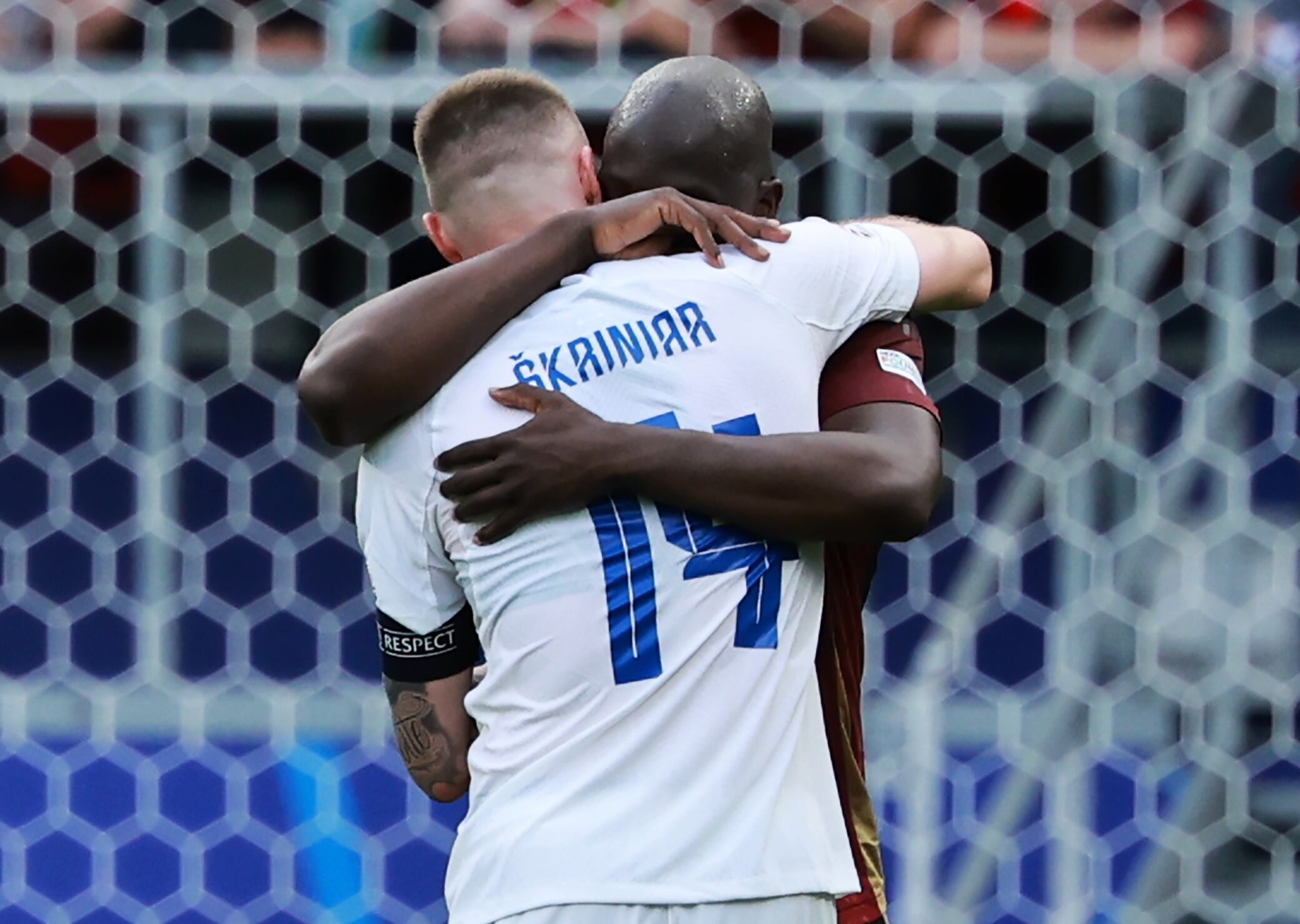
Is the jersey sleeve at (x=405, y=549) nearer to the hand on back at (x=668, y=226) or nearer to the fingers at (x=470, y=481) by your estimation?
the fingers at (x=470, y=481)

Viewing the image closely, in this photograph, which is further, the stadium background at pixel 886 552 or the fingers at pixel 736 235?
the stadium background at pixel 886 552

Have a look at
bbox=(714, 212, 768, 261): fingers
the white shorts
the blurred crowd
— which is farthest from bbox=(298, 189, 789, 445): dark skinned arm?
the blurred crowd

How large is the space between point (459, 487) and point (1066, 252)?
1592 mm

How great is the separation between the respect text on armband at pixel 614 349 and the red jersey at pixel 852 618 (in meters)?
0.11

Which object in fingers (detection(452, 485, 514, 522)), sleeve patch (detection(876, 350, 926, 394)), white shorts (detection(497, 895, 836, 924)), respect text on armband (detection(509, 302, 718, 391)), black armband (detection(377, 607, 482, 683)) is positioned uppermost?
respect text on armband (detection(509, 302, 718, 391))

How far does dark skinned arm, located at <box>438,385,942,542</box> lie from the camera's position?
105cm

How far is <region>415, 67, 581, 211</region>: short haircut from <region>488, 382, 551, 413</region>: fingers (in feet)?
0.64

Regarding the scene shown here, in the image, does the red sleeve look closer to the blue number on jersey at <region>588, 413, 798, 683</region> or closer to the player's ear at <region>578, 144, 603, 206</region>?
the blue number on jersey at <region>588, 413, 798, 683</region>

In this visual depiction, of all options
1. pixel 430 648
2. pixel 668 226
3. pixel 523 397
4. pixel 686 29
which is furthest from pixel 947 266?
pixel 686 29

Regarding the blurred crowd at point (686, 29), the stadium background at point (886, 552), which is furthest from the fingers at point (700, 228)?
the blurred crowd at point (686, 29)

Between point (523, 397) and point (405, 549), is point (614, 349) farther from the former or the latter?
point (405, 549)

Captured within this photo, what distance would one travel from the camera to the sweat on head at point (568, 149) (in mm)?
1144

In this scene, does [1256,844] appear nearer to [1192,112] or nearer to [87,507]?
[1192,112]

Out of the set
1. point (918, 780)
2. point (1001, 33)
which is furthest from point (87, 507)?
point (1001, 33)
